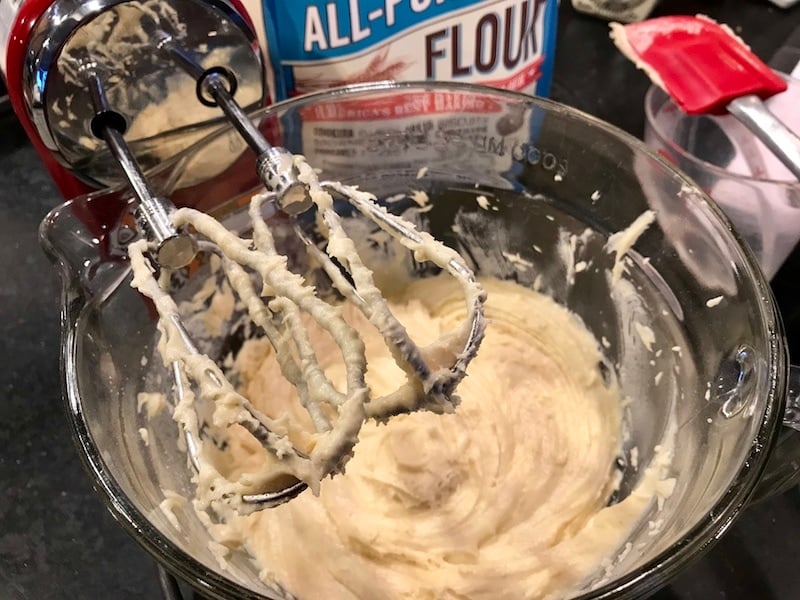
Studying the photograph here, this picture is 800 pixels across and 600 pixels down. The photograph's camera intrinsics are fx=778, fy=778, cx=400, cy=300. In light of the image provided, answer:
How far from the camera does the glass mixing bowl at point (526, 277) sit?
47cm

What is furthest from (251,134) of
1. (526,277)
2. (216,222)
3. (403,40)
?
(526,277)

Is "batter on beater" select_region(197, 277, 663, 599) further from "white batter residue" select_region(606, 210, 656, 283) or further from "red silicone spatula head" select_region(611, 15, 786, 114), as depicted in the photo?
"red silicone spatula head" select_region(611, 15, 786, 114)

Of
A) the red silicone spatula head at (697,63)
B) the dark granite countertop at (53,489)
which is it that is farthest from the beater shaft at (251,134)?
the red silicone spatula head at (697,63)

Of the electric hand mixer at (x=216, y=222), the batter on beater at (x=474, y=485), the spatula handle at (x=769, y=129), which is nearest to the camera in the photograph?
the electric hand mixer at (x=216, y=222)

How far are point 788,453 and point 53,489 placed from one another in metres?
0.55

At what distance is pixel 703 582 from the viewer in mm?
577

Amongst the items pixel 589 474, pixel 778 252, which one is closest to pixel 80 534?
pixel 589 474

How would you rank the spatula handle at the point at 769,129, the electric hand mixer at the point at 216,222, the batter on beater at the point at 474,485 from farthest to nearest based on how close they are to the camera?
the spatula handle at the point at 769,129
the batter on beater at the point at 474,485
the electric hand mixer at the point at 216,222

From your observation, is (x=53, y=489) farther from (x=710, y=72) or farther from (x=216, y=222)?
(x=710, y=72)

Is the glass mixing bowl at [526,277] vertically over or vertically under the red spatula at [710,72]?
under

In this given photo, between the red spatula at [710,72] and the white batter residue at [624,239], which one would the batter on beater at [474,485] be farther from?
the red spatula at [710,72]

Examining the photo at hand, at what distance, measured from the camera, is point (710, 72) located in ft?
2.40

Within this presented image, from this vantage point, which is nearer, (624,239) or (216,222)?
(216,222)

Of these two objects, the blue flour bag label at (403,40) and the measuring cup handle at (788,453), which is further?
the blue flour bag label at (403,40)
